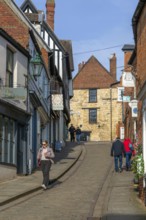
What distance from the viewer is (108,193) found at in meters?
16.1

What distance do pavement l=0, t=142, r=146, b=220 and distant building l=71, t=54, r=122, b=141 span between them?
39837 millimetres

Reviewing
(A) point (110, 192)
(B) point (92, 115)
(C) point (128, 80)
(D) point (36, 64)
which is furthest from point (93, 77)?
(A) point (110, 192)

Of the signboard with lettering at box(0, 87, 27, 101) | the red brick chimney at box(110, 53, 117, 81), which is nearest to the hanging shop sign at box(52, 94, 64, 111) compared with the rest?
the signboard with lettering at box(0, 87, 27, 101)

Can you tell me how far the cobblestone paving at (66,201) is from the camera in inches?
456

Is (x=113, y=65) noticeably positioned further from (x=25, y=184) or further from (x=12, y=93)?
(x=25, y=184)

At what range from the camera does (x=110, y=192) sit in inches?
642

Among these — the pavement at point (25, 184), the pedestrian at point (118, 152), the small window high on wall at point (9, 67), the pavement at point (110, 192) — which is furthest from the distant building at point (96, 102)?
the small window high on wall at point (9, 67)

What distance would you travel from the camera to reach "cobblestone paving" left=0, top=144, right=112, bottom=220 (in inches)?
456

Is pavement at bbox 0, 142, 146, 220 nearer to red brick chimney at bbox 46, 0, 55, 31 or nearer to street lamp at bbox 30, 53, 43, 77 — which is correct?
street lamp at bbox 30, 53, 43, 77

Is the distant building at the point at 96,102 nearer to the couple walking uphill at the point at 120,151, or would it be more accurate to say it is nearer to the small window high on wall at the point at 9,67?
the couple walking uphill at the point at 120,151

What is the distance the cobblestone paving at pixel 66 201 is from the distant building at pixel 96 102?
4024 cm

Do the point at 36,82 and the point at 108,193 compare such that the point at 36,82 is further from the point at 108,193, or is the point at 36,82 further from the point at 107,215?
the point at 107,215

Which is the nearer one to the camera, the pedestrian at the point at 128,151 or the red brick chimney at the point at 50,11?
the pedestrian at the point at 128,151

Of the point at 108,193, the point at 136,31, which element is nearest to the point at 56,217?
the point at 108,193
